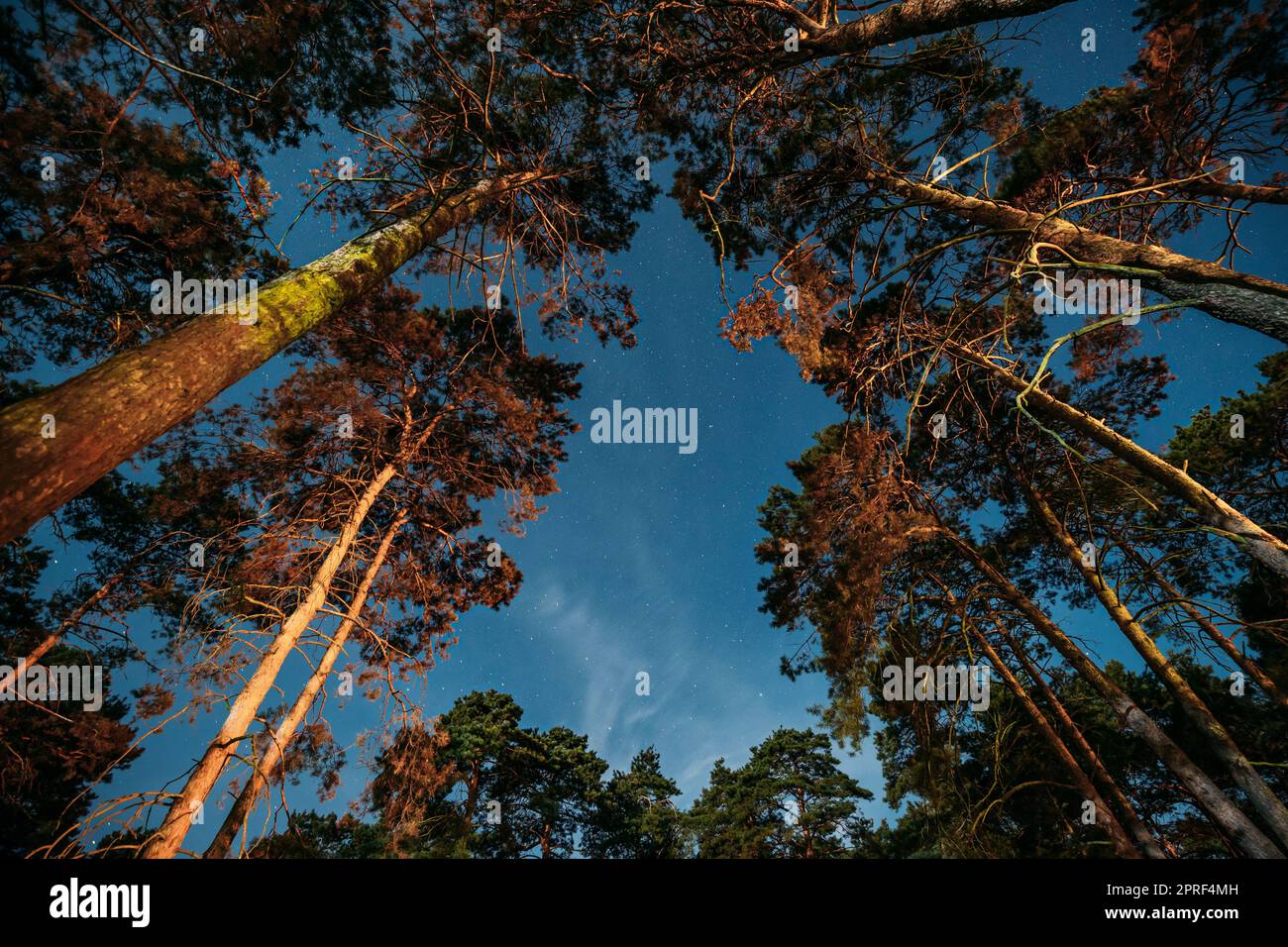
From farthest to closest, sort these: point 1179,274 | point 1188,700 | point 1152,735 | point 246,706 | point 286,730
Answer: point 1152,735, point 1188,700, point 286,730, point 246,706, point 1179,274

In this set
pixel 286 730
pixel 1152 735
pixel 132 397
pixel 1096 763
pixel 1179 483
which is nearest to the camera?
pixel 132 397

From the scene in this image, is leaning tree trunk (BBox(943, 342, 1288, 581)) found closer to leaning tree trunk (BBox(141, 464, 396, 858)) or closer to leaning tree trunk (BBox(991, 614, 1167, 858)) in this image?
leaning tree trunk (BBox(991, 614, 1167, 858))

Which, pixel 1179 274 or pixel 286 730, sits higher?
pixel 1179 274

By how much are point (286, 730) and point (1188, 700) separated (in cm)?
1268

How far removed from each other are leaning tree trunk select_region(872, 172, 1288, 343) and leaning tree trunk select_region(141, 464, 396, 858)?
25.2 ft

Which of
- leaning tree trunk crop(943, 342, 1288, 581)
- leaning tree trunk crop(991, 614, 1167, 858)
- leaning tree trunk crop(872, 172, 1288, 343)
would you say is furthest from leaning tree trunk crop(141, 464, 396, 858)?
leaning tree trunk crop(991, 614, 1167, 858)

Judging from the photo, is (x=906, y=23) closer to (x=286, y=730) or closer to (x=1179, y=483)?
(x=1179, y=483)

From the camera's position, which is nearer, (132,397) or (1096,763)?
(132,397)

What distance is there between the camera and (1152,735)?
6.59 metres

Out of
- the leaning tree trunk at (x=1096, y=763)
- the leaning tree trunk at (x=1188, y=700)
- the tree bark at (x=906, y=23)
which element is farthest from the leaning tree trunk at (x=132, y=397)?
the leaning tree trunk at (x=1096, y=763)

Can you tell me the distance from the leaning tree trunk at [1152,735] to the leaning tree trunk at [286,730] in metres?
8.73

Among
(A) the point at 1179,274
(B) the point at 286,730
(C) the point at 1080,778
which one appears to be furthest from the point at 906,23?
(C) the point at 1080,778

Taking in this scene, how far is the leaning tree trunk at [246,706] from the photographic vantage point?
4.00 metres
